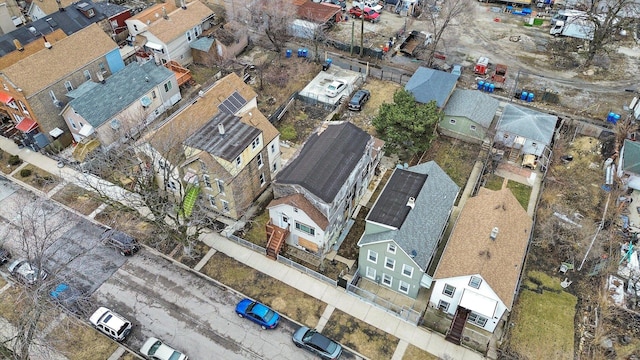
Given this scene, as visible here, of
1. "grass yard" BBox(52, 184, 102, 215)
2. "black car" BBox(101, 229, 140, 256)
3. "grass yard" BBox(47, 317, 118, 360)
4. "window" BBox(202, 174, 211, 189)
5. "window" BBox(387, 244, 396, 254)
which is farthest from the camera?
"grass yard" BBox(52, 184, 102, 215)

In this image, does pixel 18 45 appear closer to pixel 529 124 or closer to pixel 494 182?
pixel 494 182

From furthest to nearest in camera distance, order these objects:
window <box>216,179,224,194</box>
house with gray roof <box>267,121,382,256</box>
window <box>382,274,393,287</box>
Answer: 1. window <box>216,179,224,194</box>
2. house with gray roof <box>267,121,382,256</box>
3. window <box>382,274,393,287</box>

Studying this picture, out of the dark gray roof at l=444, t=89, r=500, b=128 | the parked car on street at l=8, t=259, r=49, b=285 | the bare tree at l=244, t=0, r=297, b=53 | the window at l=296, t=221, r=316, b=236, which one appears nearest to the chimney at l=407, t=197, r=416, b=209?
the window at l=296, t=221, r=316, b=236

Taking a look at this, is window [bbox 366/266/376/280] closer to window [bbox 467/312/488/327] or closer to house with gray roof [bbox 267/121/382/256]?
house with gray roof [bbox 267/121/382/256]

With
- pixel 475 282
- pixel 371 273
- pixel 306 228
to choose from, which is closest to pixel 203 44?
pixel 306 228

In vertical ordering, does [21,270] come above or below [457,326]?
above

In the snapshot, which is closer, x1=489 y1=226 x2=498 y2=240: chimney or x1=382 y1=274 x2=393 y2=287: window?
x1=489 y1=226 x2=498 y2=240: chimney
